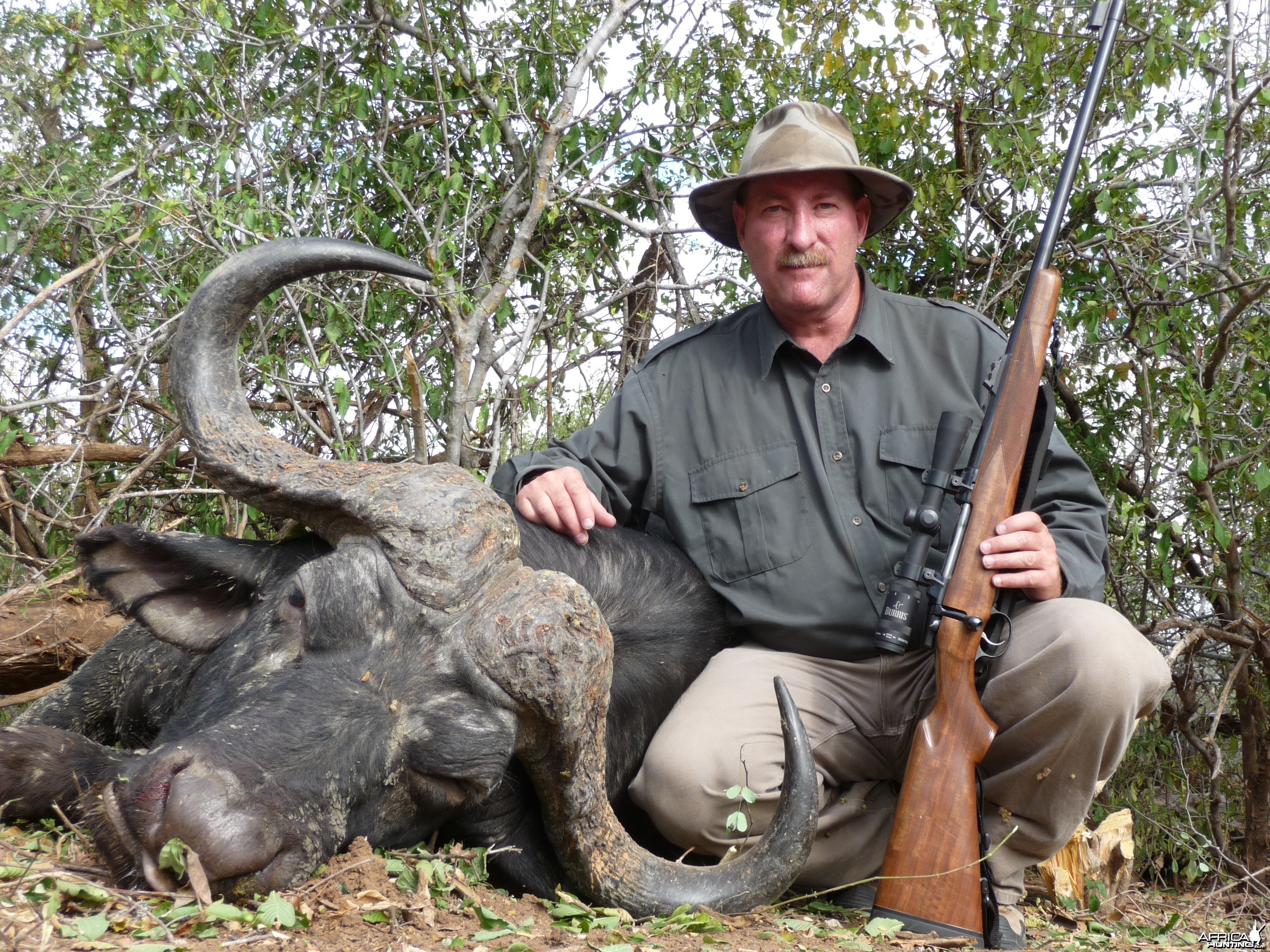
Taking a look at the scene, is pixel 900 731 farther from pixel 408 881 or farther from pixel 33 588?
pixel 33 588

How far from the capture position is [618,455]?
13.3ft

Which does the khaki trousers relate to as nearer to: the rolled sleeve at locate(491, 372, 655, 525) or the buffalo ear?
the rolled sleeve at locate(491, 372, 655, 525)

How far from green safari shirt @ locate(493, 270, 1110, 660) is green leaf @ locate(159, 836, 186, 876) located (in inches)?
72.1

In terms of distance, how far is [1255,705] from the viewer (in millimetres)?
5340

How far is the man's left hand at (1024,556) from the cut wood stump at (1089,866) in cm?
130

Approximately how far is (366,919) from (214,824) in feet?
1.41

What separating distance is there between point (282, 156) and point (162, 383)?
56.5 inches

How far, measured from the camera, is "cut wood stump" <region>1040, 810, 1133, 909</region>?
13.7 ft

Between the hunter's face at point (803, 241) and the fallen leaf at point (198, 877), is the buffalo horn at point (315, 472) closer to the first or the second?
the fallen leaf at point (198, 877)

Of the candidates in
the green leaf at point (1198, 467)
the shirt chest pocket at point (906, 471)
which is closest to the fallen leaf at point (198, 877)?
the shirt chest pocket at point (906, 471)

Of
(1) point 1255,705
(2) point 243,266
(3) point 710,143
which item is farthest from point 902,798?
(3) point 710,143

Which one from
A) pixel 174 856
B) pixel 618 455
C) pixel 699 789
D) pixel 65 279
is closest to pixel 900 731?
pixel 699 789

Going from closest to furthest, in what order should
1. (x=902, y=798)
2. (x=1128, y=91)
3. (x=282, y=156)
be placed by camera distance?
(x=902, y=798), (x=1128, y=91), (x=282, y=156)

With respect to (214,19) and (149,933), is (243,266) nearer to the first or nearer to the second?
(149,933)
